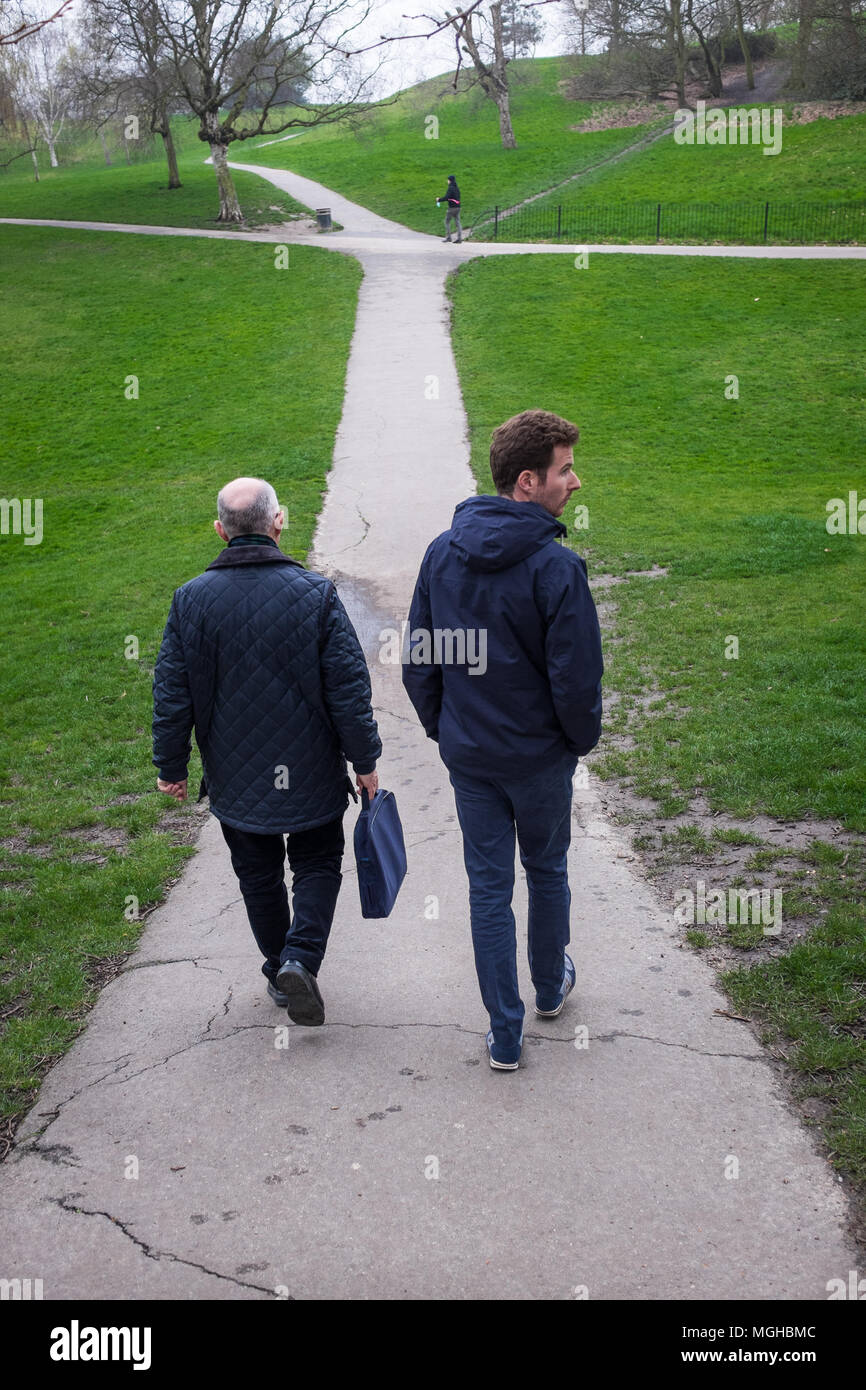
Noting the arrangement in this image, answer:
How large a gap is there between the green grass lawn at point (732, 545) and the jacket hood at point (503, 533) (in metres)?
2.00

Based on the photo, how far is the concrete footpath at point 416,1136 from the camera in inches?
112

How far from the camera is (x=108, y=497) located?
14898 mm

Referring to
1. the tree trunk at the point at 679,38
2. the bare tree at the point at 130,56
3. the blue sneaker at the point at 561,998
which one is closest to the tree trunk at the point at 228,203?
the bare tree at the point at 130,56

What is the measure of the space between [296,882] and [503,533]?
1.59 meters

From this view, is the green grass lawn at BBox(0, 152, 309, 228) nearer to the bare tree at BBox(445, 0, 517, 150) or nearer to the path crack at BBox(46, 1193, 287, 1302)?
the bare tree at BBox(445, 0, 517, 150)

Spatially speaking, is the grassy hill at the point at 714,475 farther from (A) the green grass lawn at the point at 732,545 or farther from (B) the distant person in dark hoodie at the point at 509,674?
(B) the distant person in dark hoodie at the point at 509,674

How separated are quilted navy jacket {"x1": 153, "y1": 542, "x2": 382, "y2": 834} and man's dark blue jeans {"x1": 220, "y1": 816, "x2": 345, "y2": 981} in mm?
136

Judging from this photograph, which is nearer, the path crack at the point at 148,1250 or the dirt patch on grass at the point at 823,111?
the path crack at the point at 148,1250

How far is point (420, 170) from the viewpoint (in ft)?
134

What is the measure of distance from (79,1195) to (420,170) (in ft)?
143

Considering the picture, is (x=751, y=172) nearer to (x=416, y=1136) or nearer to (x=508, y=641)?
(x=508, y=641)

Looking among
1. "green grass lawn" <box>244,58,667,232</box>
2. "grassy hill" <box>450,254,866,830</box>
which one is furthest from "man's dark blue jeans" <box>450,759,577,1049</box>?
"green grass lawn" <box>244,58,667,232</box>
